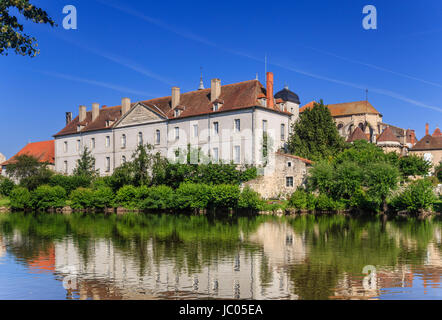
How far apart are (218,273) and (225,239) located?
25.8 feet

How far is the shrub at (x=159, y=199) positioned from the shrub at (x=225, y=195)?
414 centimetres

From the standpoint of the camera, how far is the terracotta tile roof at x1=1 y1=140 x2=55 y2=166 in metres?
67.2

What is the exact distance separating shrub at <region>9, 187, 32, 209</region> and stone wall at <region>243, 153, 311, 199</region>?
21704 mm

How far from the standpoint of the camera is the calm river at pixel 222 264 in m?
11.5

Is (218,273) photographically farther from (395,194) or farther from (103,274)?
(395,194)

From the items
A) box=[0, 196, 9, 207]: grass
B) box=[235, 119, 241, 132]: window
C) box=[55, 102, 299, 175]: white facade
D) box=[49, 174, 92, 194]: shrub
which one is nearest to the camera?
box=[55, 102, 299, 175]: white facade

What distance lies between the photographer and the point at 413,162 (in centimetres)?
5316

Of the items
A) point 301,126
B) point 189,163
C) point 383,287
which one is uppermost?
point 301,126

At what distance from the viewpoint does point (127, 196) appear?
43.5m

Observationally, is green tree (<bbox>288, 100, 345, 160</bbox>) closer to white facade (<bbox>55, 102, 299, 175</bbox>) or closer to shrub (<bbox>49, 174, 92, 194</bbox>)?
white facade (<bbox>55, 102, 299, 175</bbox>)

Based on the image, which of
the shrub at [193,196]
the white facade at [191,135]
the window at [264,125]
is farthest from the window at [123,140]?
the window at [264,125]

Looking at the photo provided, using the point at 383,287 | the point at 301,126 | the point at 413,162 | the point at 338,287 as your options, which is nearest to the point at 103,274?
the point at 338,287

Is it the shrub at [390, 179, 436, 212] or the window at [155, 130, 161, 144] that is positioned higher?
the window at [155, 130, 161, 144]

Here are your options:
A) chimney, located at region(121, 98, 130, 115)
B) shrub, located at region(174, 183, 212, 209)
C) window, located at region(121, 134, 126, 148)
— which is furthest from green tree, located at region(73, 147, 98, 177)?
shrub, located at region(174, 183, 212, 209)
